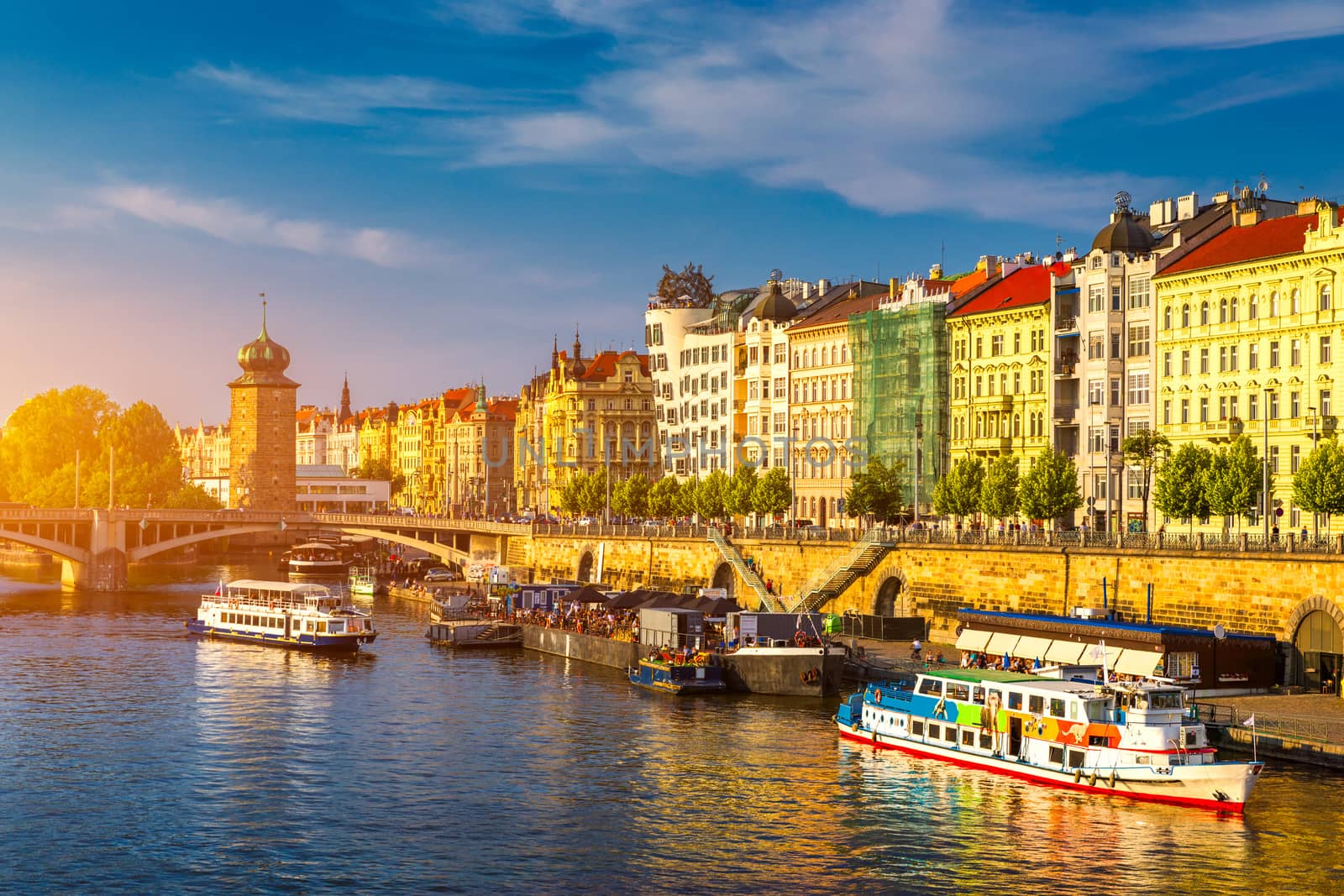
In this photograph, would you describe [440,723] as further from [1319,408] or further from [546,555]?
[546,555]

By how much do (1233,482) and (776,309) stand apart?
58.1 m

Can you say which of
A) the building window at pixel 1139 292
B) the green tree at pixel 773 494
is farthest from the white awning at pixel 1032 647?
the green tree at pixel 773 494

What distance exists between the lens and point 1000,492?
8844 cm

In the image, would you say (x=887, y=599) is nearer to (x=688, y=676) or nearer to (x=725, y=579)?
(x=725, y=579)

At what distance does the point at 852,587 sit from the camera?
300 ft

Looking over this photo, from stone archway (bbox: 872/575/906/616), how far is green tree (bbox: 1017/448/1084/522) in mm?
8364

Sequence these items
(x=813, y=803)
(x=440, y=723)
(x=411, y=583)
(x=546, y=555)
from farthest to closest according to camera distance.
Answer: (x=411, y=583) → (x=546, y=555) → (x=440, y=723) → (x=813, y=803)

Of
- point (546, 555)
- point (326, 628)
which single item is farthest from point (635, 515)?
point (326, 628)

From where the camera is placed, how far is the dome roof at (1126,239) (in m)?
90.0

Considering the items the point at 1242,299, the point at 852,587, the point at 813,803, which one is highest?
the point at 1242,299

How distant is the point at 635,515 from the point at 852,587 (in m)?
46.2

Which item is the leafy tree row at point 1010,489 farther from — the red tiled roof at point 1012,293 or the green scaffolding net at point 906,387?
the red tiled roof at point 1012,293

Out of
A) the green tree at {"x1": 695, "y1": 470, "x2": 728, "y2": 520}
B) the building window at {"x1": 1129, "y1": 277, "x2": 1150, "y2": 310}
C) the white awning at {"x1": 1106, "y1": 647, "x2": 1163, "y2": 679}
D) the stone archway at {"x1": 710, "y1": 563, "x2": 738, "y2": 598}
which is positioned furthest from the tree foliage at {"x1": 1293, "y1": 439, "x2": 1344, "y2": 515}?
the green tree at {"x1": 695, "y1": 470, "x2": 728, "y2": 520}

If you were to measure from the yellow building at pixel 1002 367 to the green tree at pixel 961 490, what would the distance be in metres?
4.91
